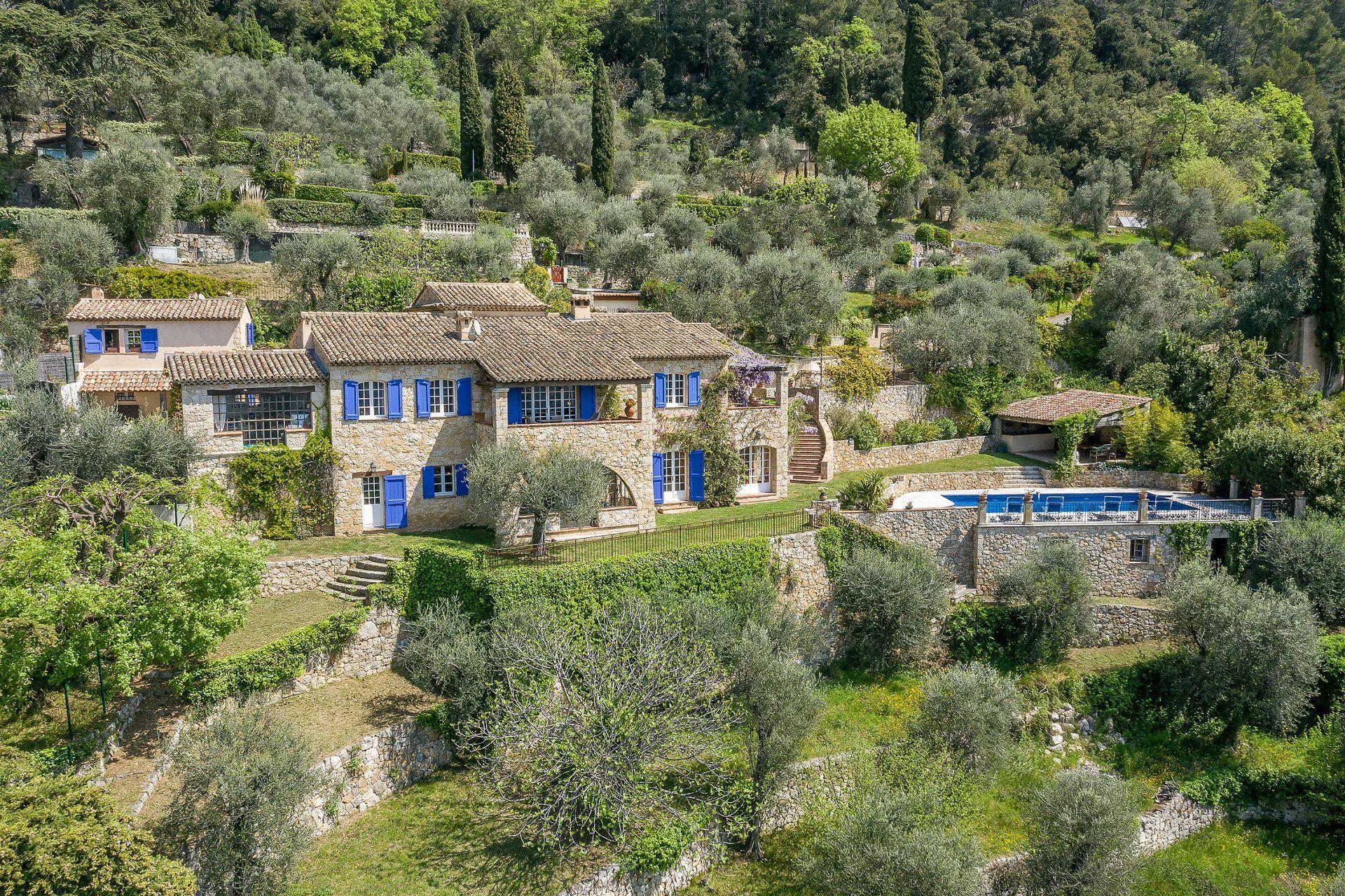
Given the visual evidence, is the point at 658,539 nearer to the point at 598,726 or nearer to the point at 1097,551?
the point at 598,726

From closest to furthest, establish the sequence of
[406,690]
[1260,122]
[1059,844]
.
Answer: [1059,844], [406,690], [1260,122]

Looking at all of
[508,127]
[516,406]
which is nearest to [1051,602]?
[516,406]

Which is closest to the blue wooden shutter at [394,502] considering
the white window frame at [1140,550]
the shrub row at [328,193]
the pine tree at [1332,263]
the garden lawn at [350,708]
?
the garden lawn at [350,708]

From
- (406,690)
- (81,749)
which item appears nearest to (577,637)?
(406,690)

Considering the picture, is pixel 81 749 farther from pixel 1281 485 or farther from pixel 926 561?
pixel 1281 485

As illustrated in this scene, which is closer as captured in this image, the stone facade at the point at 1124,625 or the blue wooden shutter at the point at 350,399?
the blue wooden shutter at the point at 350,399

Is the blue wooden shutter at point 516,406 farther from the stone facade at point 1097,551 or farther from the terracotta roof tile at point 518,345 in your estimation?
the stone facade at point 1097,551
